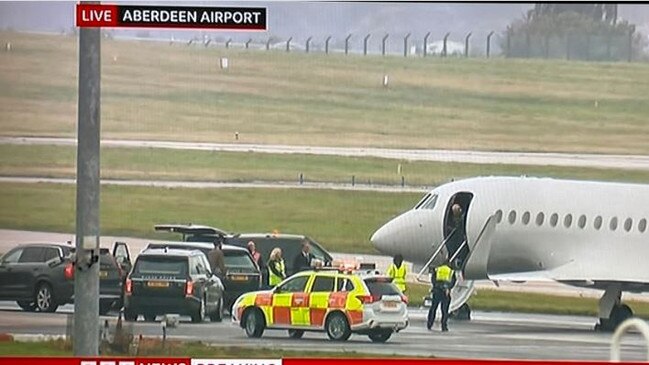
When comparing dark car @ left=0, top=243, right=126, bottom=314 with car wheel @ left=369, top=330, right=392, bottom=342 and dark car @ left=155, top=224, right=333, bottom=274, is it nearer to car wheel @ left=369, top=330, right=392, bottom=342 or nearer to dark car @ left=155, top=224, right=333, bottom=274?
dark car @ left=155, top=224, right=333, bottom=274

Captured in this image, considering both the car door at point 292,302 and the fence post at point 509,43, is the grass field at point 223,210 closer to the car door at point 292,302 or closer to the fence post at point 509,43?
the car door at point 292,302

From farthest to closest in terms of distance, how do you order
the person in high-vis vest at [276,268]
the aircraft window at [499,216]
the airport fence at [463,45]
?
the aircraft window at [499,216] → the person in high-vis vest at [276,268] → the airport fence at [463,45]

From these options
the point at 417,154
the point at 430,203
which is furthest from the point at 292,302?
the point at 417,154

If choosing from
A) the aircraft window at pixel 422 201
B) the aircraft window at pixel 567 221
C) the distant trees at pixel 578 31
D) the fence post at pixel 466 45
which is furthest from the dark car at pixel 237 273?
the distant trees at pixel 578 31

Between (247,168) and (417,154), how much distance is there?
1.08m

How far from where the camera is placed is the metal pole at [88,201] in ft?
27.9

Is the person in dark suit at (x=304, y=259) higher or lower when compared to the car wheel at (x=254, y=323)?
higher

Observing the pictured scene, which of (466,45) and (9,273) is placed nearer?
(466,45)

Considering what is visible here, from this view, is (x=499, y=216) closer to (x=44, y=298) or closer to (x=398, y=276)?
(x=398, y=276)

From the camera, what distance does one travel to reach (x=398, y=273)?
8703 mm

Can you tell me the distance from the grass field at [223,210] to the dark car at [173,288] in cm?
20

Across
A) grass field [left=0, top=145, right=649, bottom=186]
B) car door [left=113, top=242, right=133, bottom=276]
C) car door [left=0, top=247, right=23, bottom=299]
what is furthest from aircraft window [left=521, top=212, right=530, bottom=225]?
car door [left=0, top=247, right=23, bottom=299]

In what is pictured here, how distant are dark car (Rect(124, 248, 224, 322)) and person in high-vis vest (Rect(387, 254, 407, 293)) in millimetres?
1089

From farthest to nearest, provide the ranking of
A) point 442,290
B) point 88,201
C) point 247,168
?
point 442,290 < point 247,168 < point 88,201
